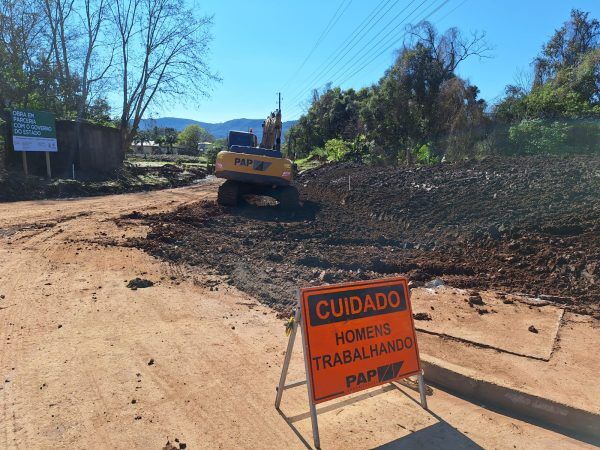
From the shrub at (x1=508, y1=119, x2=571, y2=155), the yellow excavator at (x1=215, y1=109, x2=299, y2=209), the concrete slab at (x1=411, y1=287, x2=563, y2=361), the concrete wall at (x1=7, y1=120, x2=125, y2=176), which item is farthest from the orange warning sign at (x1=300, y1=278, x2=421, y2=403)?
the concrete wall at (x1=7, y1=120, x2=125, y2=176)

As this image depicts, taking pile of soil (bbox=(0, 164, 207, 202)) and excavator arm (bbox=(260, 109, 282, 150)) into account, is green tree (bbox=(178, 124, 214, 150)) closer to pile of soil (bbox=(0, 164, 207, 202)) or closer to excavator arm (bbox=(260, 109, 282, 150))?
pile of soil (bbox=(0, 164, 207, 202))

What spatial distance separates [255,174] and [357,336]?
1095 centimetres

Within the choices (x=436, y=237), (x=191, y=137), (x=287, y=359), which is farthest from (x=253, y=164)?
(x=191, y=137)

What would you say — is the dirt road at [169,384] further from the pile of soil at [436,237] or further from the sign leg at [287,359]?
the pile of soil at [436,237]

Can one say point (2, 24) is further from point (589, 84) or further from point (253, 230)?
point (589, 84)

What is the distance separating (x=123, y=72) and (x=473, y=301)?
33.0m

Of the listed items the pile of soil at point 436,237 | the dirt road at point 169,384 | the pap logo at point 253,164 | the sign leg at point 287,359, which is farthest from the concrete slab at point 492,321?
the pap logo at point 253,164

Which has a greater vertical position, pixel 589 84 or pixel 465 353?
pixel 589 84

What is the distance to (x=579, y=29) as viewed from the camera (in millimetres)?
30812

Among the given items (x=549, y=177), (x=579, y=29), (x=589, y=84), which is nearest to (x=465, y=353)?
(x=549, y=177)

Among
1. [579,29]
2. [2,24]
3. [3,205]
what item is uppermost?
[579,29]

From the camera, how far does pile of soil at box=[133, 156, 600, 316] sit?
6938 mm

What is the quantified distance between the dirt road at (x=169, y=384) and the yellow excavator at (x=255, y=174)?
747 cm

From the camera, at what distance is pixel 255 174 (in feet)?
46.4
